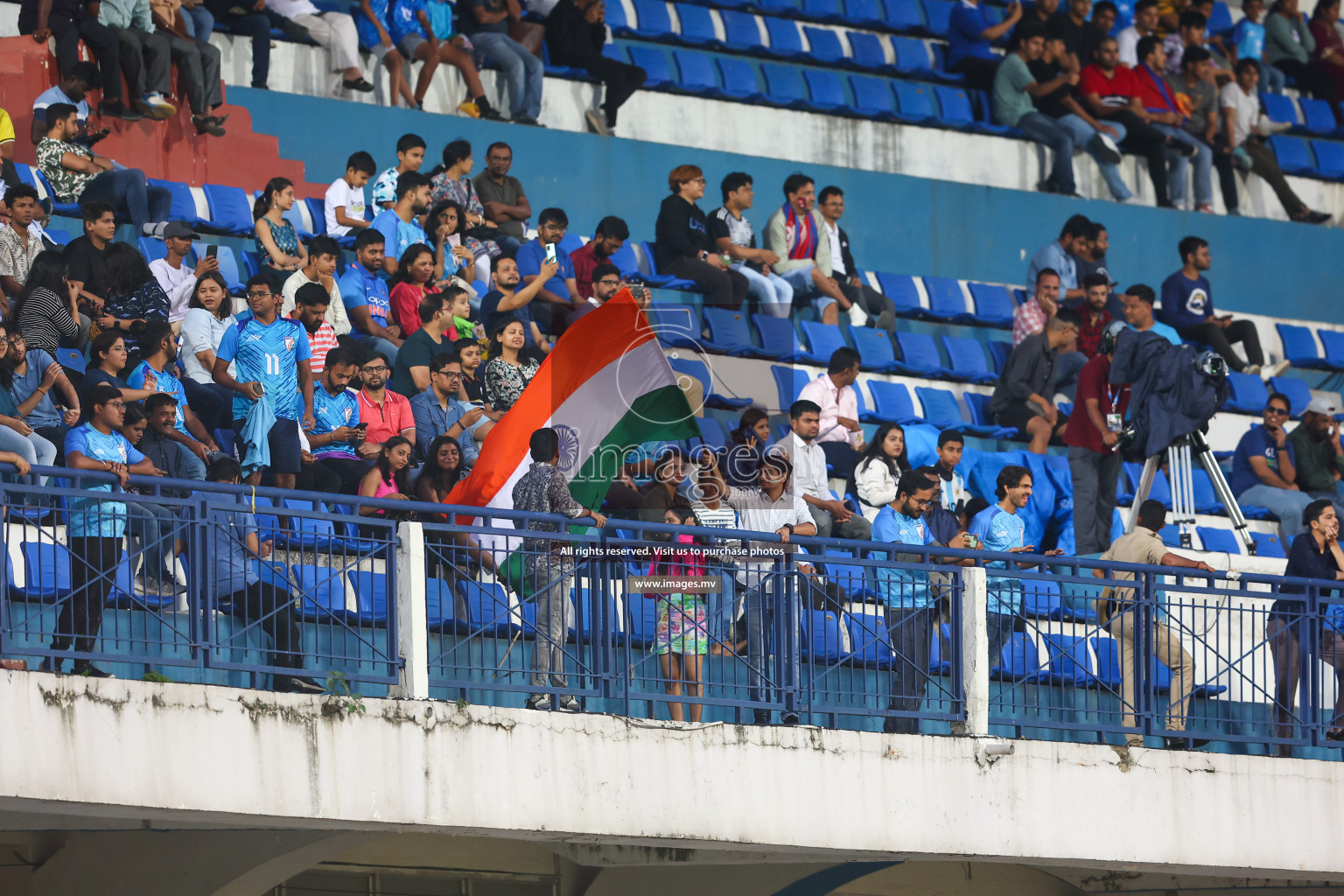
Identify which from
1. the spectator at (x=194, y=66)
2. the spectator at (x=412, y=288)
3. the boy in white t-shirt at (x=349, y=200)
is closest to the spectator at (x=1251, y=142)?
the boy in white t-shirt at (x=349, y=200)

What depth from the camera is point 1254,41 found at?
18250 mm

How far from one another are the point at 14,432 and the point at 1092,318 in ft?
25.5

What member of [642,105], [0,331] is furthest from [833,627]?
[642,105]

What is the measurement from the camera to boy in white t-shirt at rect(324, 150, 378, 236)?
12.2 m

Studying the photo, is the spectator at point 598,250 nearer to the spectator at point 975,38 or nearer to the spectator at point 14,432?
the spectator at point 14,432

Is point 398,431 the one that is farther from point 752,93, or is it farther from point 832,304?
point 752,93

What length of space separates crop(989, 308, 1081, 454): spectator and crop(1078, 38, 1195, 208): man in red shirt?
3848mm

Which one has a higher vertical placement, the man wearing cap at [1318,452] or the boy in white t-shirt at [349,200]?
the boy in white t-shirt at [349,200]

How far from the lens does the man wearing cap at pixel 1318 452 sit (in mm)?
13289

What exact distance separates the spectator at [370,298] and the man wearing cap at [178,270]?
0.79 meters

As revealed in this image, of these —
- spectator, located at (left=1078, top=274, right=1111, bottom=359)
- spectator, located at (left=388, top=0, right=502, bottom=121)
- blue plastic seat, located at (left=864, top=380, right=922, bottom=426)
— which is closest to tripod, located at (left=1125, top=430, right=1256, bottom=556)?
spectator, located at (left=1078, top=274, right=1111, bottom=359)

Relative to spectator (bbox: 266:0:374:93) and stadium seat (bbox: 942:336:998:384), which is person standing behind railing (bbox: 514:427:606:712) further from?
spectator (bbox: 266:0:374:93)

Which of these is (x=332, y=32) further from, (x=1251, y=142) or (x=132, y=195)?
(x=1251, y=142)

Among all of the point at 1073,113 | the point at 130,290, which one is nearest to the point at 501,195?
the point at 130,290
